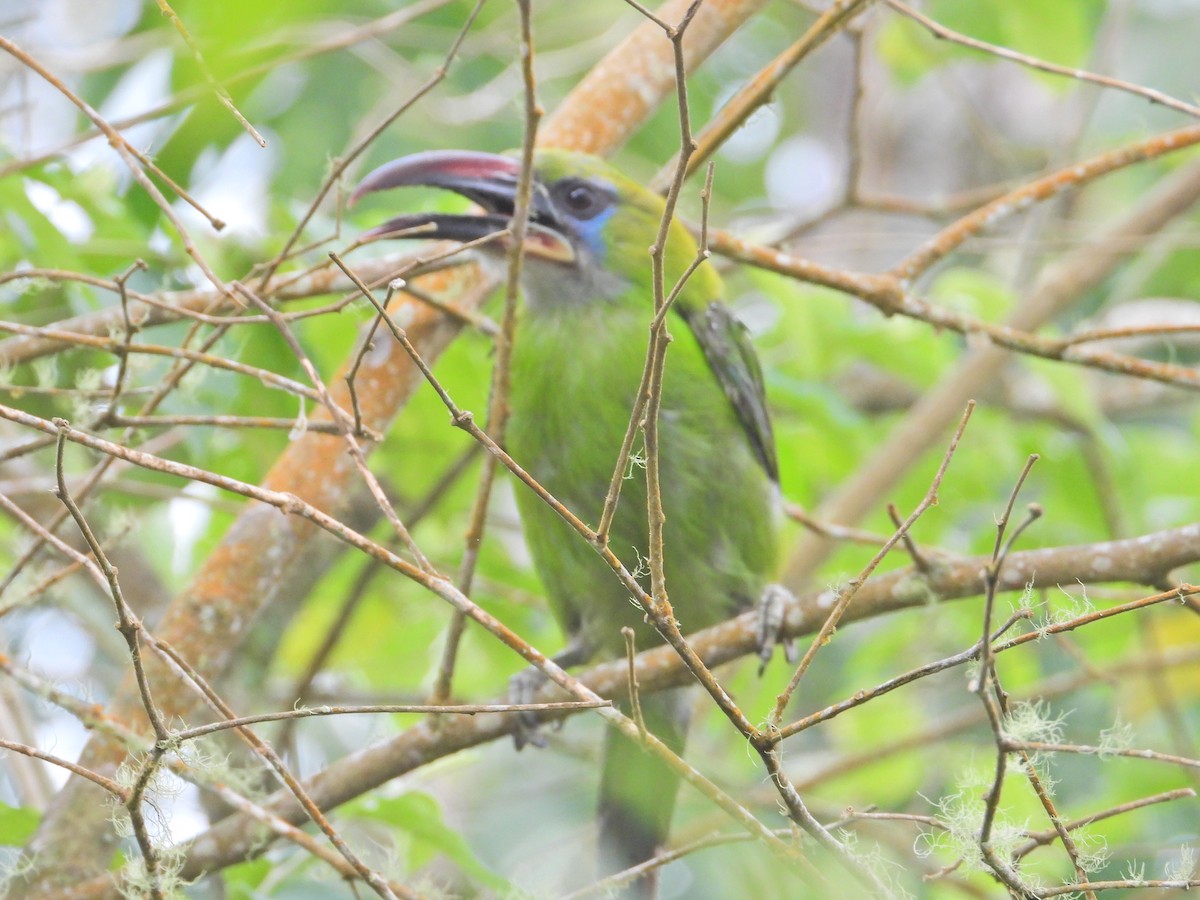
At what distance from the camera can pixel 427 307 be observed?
2.77 metres

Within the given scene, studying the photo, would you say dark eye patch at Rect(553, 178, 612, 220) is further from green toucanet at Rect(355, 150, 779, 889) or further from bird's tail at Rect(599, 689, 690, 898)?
bird's tail at Rect(599, 689, 690, 898)

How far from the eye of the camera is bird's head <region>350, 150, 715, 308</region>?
275 centimetres

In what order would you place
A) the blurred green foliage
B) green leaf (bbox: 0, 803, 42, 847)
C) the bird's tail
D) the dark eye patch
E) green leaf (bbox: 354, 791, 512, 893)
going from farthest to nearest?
the bird's tail, the dark eye patch, the blurred green foliage, green leaf (bbox: 354, 791, 512, 893), green leaf (bbox: 0, 803, 42, 847)

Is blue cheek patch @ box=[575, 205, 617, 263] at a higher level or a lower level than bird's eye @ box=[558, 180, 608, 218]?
lower

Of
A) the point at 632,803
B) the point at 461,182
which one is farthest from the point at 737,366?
the point at 632,803

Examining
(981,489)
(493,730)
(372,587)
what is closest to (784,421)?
(981,489)

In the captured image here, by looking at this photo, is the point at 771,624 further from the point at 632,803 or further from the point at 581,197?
the point at 581,197

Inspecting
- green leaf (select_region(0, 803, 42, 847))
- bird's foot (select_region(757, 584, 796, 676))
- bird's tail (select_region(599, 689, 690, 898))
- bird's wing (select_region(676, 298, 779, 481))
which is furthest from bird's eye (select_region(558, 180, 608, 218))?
green leaf (select_region(0, 803, 42, 847))

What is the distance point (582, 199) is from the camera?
298cm

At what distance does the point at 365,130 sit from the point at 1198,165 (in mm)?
2330

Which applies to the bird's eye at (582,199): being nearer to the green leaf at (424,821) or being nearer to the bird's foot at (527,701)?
the bird's foot at (527,701)

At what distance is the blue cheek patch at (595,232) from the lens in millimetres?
3017

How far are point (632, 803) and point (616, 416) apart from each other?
3.12 feet

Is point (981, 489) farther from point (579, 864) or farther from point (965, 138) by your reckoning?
point (965, 138)
